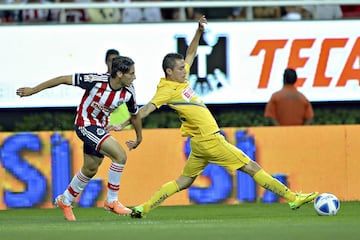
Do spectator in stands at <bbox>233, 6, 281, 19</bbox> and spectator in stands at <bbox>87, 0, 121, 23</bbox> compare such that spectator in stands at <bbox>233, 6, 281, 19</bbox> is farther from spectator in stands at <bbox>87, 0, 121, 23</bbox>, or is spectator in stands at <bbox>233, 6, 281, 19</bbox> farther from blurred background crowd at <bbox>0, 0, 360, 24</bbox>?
spectator in stands at <bbox>87, 0, 121, 23</bbox>

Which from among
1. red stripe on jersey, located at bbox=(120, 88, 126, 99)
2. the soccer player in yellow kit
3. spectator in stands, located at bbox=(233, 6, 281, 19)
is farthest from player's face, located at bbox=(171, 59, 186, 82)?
spectator in stands, located at bbox=(233, 6, 281, 19)

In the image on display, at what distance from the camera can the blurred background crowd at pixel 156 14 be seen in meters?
22.2

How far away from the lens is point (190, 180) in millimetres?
14461

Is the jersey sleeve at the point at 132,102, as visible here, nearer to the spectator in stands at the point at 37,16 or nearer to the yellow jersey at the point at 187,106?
the yellow jersey at the point at 187,106

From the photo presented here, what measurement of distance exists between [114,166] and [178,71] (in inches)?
51.3

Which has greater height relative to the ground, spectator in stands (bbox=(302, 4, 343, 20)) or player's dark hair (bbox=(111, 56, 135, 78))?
spectator in stands (bbox=(302, 4, 343, 20))

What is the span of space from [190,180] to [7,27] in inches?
322

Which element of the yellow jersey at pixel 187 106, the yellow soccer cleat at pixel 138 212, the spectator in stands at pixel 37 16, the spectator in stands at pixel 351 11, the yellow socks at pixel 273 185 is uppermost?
the spectator in stands at pixel 351 11

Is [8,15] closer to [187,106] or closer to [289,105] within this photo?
[289,105]

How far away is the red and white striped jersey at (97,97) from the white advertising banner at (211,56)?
24.3 feet

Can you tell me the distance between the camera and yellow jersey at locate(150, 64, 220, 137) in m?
14.1

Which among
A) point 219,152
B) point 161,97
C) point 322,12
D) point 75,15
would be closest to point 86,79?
point 161,97

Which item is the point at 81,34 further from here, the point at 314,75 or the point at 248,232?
the point at 248,232

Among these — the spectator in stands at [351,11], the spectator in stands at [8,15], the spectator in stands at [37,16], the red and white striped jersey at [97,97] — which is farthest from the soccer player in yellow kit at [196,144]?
the spectator in stands at [351,11]
